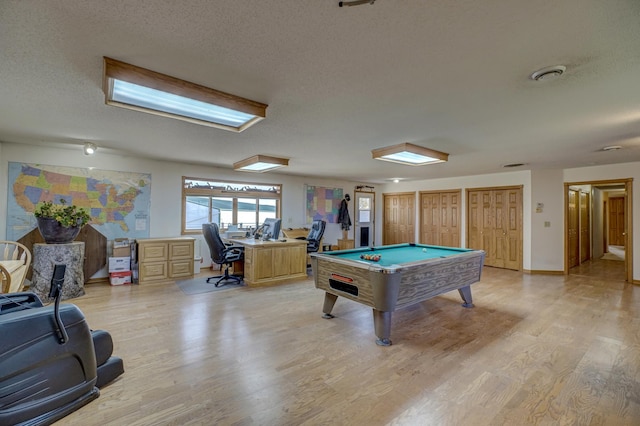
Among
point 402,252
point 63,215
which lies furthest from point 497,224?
point 63,215

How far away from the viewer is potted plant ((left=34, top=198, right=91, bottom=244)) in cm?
405

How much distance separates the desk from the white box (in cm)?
180

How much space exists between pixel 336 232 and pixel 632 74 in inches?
276

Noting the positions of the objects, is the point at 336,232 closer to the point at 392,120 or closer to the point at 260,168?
the point at 260,168

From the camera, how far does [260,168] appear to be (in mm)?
5797

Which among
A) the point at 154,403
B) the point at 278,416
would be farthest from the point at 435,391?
the point at 154,403

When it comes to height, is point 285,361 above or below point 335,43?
below

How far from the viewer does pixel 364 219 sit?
9.29m

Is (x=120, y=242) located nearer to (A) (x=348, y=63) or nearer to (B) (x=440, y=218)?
(A) (x=348, y=63)

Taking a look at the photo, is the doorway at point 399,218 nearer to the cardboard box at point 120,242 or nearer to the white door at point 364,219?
the white door at point 364,219

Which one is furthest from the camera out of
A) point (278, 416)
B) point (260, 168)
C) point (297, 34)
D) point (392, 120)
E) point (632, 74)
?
point (260, 168)

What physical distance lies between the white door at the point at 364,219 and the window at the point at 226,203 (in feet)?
9.58

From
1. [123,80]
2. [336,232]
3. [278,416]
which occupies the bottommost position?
[278,416]

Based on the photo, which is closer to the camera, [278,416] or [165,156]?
[278,416]
